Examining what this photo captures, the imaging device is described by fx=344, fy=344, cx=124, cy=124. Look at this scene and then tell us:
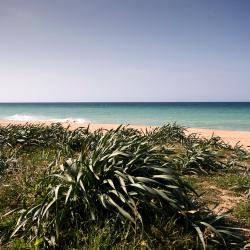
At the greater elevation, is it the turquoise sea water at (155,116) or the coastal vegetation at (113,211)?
the coastal vegetation at (113,211)

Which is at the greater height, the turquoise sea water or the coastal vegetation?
the coastal vegetation

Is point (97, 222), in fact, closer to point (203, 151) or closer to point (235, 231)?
point (235, 231)

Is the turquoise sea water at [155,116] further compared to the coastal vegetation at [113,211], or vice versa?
the turquoise sea water at [155,116]

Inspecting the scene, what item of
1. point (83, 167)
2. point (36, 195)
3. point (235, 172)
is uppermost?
point (83, 167)

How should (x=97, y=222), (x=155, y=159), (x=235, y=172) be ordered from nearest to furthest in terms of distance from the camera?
(x=97, y=222)
(x=155, y=159)
(x=235, y=172)

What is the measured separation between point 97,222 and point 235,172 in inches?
216

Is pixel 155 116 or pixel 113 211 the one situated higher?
pixel 113 211

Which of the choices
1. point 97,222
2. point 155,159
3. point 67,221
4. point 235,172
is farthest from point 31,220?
point 235,172

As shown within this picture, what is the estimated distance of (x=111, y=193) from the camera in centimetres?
441

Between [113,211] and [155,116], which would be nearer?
[113,211]

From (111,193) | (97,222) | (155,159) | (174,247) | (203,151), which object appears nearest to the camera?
(174,247)

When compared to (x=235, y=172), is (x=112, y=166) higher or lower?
higher

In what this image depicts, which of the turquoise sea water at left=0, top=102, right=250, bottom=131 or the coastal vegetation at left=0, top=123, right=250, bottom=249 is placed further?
the turquoise sea water at left=0, top=102, right=250, bottom=131

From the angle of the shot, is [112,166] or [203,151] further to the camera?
[203,151]
